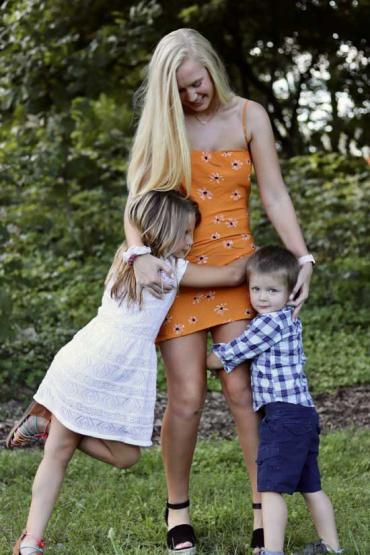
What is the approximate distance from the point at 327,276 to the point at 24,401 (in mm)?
3839

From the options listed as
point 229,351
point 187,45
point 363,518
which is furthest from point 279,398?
point 187,45

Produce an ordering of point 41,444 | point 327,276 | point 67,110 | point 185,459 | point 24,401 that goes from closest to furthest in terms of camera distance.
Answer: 1. point 185,459
2. point 41,444
3. point 24,401
4. point 67,110
5. point 327,276

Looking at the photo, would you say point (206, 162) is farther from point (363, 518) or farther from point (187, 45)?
→ point (363, 518)

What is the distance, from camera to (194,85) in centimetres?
343

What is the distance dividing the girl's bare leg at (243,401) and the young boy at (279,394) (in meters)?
0.05

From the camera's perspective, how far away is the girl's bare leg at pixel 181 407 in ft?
11.5

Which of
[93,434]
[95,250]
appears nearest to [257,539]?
[93,434]

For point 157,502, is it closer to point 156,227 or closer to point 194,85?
point 156,227

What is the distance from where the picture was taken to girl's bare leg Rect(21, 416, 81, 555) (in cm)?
332

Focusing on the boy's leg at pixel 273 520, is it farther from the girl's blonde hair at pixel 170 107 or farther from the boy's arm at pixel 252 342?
the girl's blonde hair at pixel 170 107

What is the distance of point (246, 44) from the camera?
1379 centimetres

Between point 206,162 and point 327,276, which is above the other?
point 206,162

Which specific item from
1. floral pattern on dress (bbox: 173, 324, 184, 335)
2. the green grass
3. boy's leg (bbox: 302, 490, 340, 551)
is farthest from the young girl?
boy's leg (bbox: 302, 490, 340, 551)

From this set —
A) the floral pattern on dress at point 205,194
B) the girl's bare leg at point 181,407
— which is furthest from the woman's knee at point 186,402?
the floral pattern on dress at point 205,194
